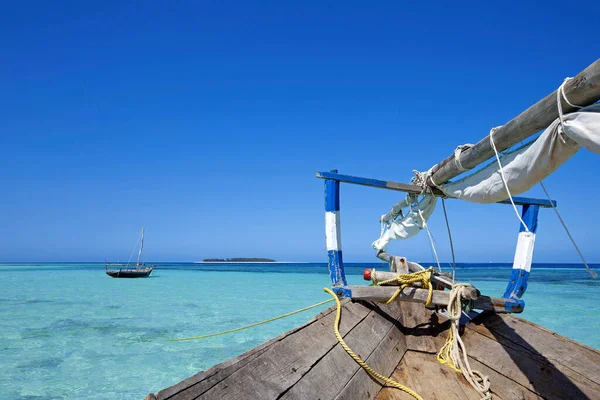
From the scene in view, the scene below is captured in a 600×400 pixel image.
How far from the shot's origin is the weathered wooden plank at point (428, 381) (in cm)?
256

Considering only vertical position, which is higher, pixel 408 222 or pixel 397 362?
pixel 408 222

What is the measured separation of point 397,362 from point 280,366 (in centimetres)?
141

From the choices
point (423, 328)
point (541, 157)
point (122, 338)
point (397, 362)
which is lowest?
point (122, 338)

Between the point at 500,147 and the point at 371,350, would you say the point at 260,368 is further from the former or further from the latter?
the point at 500,147

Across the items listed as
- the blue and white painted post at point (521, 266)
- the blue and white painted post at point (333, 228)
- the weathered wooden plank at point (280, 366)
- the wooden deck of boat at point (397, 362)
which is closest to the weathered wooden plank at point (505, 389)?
the wooden deck of boat at point (397, 362)

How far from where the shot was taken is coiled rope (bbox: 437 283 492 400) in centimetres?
271

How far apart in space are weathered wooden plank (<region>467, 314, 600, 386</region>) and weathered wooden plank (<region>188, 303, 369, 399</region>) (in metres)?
1.43

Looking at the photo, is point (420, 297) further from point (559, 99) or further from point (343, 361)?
point (559, 99)

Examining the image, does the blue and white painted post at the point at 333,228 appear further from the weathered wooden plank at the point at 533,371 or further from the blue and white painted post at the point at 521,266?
the blue and white painted post at the point at 521,266

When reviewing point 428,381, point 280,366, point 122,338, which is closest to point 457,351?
point 428,381

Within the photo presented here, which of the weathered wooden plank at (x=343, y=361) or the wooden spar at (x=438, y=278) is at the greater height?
the wooden spar at (x=438, y=278)

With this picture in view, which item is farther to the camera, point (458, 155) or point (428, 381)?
point (458, 155)

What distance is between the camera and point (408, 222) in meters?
5.11

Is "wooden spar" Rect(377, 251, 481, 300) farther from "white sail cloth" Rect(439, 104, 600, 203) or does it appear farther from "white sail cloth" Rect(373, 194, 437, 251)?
"white sail cloth" Rect(439, 104, 600, 203)
